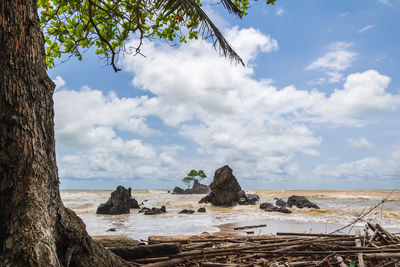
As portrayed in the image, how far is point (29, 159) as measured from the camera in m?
2.94

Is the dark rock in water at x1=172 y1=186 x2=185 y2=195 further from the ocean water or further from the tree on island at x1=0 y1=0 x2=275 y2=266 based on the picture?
the tree on island at x1=0 y1=0 x2=275 y2=266

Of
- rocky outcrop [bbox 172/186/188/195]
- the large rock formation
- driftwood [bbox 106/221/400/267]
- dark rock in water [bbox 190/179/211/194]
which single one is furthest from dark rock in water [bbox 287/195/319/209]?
dark rock in water [bbox 190/179/211/194]

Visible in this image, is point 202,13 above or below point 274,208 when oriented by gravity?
above

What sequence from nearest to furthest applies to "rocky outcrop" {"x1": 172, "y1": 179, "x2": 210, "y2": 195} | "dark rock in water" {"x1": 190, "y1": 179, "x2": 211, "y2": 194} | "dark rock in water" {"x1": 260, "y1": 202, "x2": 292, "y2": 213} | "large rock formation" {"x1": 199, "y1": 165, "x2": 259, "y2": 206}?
"dark rock in water" {"x1": 260, "y1": 202, "x2": 292, "y2": 213}, "large rock formation" {"x1": 199, "y1": 165, "x2": 259, "y2": 206}, "rocky outcrop" {"x1": 172, "y1": 179, "x2": 210, "y2": 195}, "dark rock in water" {"x1": 190, "y1": 179, "x2": 211, "y2": 194}

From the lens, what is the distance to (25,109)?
301cm

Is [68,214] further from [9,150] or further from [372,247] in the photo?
[372,247]

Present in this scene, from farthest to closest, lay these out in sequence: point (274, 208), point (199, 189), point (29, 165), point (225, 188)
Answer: point (199, 189) < point (225, 188) < point (274, 208) < point (29, 165)

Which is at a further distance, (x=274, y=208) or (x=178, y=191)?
(x=178, y=191)

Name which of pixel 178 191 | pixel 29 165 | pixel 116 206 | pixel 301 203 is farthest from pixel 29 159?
pixel 178 191

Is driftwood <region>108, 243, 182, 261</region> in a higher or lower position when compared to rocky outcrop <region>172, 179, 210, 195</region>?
higher

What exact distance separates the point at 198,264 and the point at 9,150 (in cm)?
282


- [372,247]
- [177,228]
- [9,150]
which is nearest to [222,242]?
[372,247]

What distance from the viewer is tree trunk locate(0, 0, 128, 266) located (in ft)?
8.70

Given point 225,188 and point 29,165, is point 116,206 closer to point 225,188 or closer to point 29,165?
point 225,188
